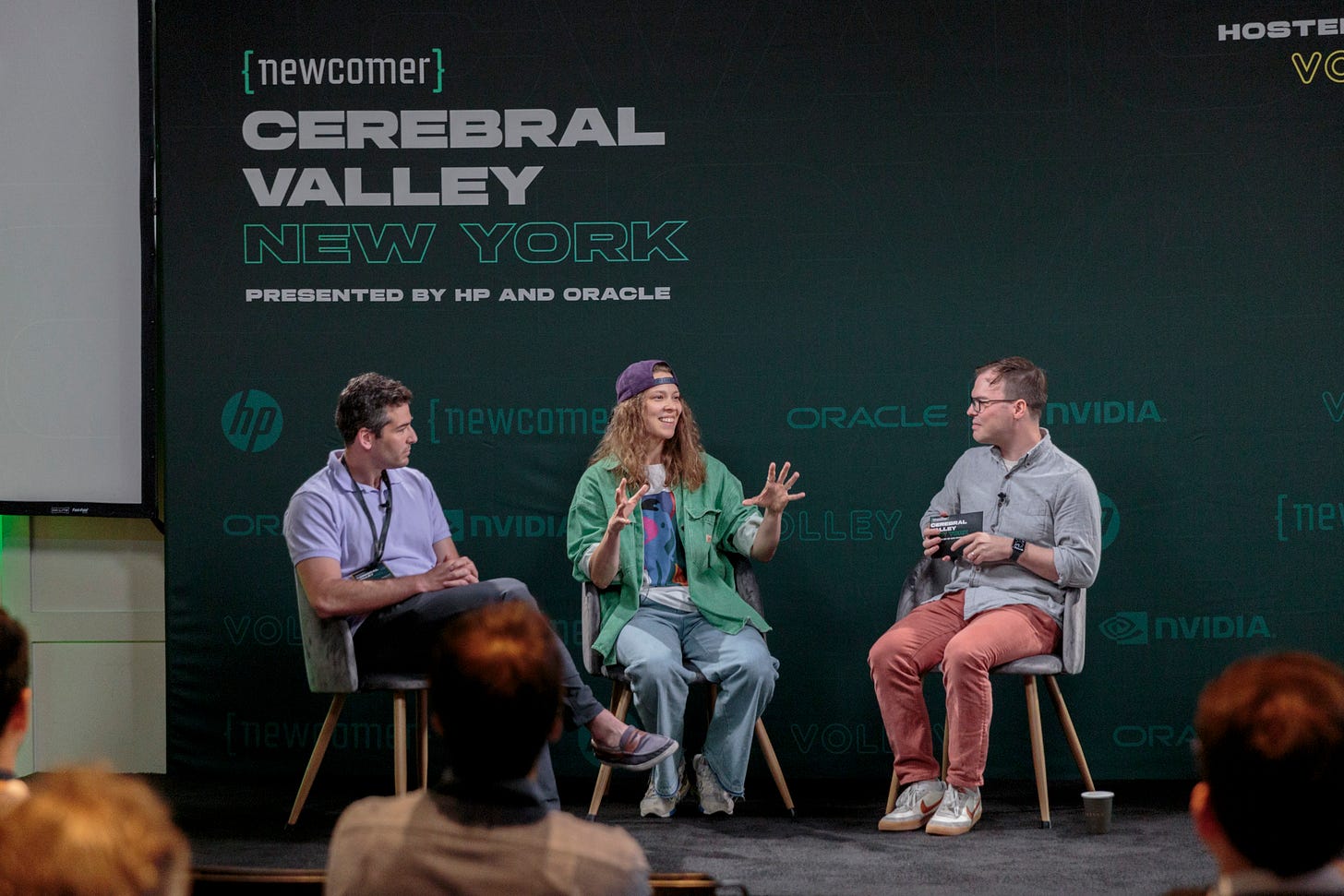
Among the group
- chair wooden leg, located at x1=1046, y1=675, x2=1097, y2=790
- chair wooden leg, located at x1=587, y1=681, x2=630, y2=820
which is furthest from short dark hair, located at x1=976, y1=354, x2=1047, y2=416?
chair wooden leg, located at x1=587, y1=681, x2=630, y2=820

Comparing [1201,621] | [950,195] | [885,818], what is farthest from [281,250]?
[1201,621]

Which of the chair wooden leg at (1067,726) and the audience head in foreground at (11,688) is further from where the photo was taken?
the chair wooden leg at (1067,726)

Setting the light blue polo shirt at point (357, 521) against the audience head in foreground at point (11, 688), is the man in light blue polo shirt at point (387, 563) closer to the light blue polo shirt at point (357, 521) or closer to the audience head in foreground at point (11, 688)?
the light blue polo shirt at point (357, 521)

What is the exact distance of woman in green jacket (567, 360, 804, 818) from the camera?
374 cm

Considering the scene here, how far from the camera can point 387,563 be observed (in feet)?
12.2

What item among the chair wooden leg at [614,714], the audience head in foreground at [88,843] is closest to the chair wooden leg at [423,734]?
the chair wooden leg at [614,714]

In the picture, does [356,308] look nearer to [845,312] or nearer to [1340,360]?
[845,312]

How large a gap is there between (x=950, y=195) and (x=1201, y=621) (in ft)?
5.18

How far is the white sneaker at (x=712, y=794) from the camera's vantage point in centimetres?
383

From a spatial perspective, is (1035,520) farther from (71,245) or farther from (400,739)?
(71,245)

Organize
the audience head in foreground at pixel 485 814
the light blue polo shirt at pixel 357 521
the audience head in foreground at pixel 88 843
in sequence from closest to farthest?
the audience head in foreground at pixel 88 843
the audience head in foreground at pixel 485 814
the light blue polo shirt at pixel 357 521

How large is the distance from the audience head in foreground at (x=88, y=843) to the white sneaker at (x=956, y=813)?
2.86 m

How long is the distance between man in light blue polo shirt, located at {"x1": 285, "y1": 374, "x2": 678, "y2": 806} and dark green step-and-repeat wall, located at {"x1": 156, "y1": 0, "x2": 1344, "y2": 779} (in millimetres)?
632

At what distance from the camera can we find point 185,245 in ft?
14.5
